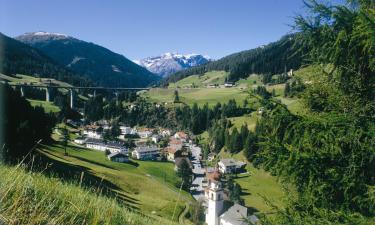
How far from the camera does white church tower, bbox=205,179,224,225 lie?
5378 cm

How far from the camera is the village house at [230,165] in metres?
99.4

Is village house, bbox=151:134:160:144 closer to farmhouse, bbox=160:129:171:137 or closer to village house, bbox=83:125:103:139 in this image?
farmhouse, bbox=160:129:171:137

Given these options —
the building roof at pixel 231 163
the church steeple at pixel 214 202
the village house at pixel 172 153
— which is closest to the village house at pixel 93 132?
the village house at pixel 172 153

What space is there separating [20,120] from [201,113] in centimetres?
11782

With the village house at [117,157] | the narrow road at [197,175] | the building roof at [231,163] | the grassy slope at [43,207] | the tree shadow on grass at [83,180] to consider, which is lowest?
the narrow road at [197,175]

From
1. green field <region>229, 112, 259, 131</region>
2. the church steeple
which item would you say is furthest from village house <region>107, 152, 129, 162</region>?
green field <region>229, 112, 259, 131</region>

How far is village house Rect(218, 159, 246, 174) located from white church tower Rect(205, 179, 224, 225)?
42.6m

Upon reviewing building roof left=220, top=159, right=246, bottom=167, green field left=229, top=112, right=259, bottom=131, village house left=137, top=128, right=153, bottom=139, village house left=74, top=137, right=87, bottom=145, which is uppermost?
green field left=229, top=112, right=259, bottom=131

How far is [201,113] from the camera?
495 ft

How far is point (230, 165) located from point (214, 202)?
48461 millimetres

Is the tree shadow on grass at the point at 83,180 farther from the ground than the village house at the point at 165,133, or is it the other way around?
the tree shadow on grass at the point at 83,180

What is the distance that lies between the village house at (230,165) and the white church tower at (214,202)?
42615 millimetres

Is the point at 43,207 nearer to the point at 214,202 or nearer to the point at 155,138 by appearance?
the point at 214,202

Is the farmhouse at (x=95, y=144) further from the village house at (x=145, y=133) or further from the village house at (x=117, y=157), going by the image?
the village house at (x=145, y=133)
